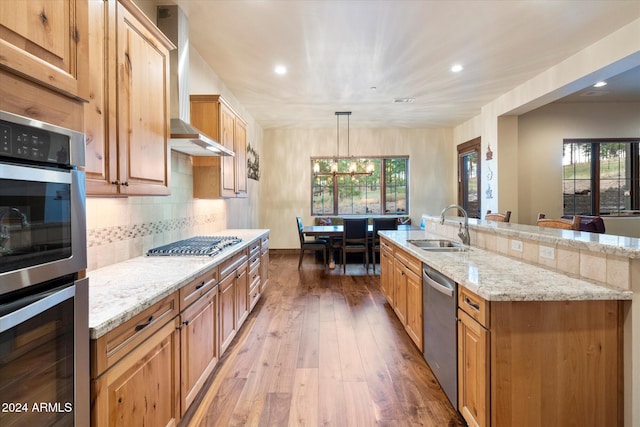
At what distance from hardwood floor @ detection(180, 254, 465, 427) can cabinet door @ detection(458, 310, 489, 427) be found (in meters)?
0.27

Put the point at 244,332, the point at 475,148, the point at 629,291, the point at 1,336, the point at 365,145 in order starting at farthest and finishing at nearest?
the point at 365,145
the point at 475,148
the point at 244,332
the point at 629,291
the point at 1,336

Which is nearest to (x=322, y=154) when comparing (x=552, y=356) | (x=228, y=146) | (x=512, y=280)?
(x=228, y=146)

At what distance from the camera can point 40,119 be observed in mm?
874

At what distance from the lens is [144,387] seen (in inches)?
51.8

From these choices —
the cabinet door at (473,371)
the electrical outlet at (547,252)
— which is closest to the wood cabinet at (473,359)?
the cabinet door at (473,371)

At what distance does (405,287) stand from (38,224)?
2590mm

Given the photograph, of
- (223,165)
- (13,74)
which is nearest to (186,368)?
(13,74)

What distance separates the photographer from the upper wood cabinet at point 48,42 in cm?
81

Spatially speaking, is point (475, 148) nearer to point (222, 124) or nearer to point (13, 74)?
point (222, 124)

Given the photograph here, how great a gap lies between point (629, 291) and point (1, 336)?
2291mm

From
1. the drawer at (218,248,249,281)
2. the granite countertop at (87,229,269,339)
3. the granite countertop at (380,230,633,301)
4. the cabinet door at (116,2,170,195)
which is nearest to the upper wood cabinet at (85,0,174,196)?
the cabinet door at (116,2,170,195)

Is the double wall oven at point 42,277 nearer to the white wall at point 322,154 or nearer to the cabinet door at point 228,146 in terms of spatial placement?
the cabinet door at point 228,146

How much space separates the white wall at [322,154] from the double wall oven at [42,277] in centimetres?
635

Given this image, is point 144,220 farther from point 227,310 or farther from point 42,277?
point 42,277
